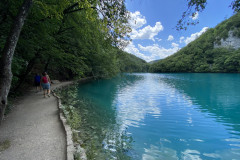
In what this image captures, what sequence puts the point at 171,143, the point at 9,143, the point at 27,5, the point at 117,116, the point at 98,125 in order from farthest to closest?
the point at 117,116 < the point at 98,125 < the point at 171,143 < the point at 9,143 < the point at 27,5

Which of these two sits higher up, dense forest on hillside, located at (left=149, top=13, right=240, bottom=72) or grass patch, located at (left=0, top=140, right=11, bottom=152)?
dense forest on hillside, located at (left=149, top=13, right=240, bottom=72)

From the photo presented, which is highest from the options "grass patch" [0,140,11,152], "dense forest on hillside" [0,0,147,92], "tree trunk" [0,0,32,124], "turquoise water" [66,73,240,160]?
"dense forest on hillside" [0,0,147,92]

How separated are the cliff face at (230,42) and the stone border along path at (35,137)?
399 ft

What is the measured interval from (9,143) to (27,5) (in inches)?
150

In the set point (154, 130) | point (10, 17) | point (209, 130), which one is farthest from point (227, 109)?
point (10, 17)

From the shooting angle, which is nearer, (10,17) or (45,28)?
(10,17)

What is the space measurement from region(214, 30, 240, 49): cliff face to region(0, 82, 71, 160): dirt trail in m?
122

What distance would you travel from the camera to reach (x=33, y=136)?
4055mm

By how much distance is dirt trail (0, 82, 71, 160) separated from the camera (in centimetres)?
317

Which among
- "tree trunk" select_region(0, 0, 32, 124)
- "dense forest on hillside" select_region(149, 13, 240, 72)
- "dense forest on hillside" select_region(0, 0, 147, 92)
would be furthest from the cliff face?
"tree trunk" select_region(0, 0, 32, 124)

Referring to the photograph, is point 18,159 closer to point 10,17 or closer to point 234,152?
point 10,17

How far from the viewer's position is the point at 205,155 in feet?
15.8

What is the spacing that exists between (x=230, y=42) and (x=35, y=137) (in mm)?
126555

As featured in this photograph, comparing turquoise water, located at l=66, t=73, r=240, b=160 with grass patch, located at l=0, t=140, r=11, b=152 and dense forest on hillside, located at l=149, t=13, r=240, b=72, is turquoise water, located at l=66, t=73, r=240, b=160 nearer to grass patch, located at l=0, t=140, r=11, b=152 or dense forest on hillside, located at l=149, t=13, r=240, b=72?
grass patch, located at l=0, t=140, r=11, b=152
